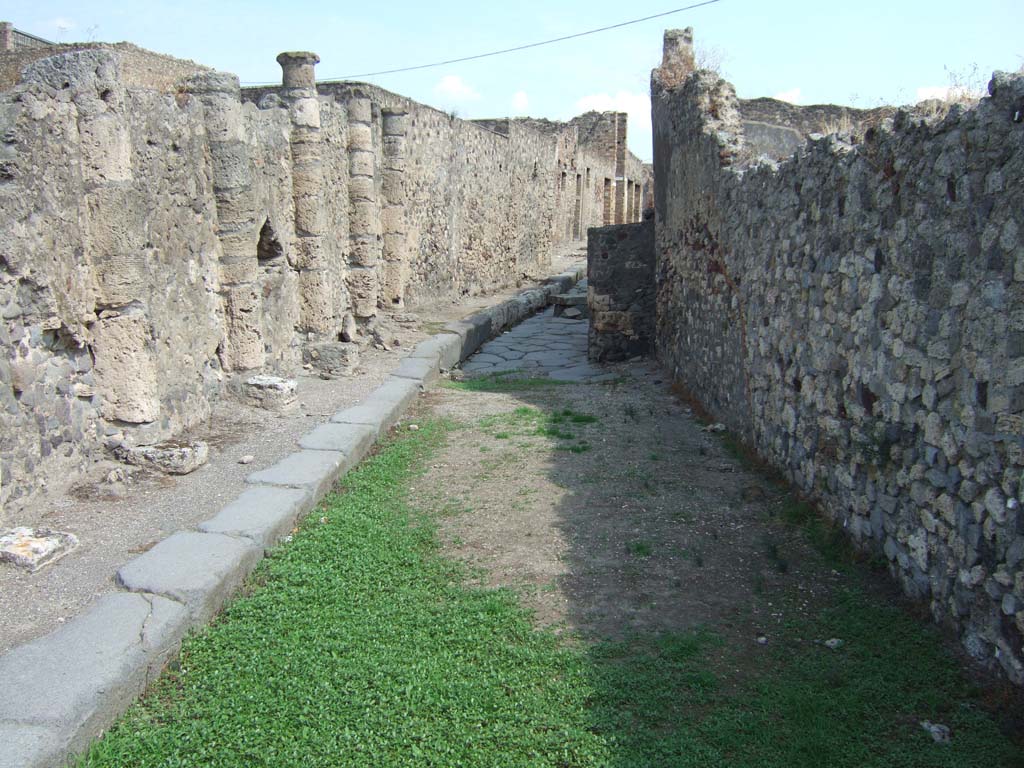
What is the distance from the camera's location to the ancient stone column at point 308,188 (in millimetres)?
8367

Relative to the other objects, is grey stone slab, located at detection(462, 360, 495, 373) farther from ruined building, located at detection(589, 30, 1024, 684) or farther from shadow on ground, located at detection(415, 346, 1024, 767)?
ruined building, located at detection(589, 30, 1024, 684)

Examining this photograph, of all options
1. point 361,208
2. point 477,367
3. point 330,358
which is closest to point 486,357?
point 477,367

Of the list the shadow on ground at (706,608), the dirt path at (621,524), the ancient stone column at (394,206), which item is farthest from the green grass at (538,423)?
the ancient stone column at (394,206)

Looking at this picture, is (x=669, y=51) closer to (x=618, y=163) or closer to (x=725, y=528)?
(x=725, y=528)

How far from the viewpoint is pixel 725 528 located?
454cm

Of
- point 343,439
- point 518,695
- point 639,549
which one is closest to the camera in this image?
point 518,695

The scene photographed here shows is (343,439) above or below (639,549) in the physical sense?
above

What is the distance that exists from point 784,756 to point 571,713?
27.6 inches

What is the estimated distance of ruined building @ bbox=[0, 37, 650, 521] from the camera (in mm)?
4527

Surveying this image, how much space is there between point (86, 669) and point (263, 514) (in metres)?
1.61

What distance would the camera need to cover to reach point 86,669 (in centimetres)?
305

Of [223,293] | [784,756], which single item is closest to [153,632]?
[784,756]

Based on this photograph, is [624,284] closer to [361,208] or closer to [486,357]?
[486,357]

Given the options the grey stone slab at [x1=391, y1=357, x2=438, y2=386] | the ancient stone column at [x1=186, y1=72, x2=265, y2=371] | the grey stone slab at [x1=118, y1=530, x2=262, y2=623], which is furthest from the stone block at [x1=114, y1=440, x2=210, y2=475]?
the grey stone slab at [x1=391, y1=357, x2=438, y2=386]
